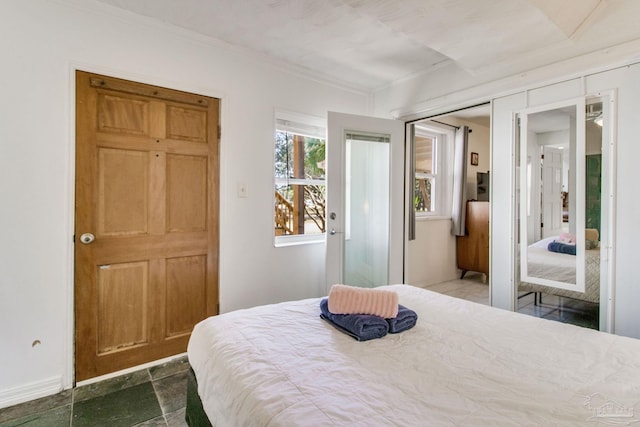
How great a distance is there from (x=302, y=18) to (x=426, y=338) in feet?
6.96

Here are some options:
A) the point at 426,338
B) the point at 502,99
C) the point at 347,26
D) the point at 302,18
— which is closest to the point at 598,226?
the point at 502,99

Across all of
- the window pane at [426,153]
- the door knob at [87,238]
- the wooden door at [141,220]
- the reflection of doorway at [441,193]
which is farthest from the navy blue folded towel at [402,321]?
the window pane at [426,153]

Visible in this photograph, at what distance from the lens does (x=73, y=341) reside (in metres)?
2.05

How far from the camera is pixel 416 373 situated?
1.07 metres

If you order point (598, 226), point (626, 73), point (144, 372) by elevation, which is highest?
point (626, 73)

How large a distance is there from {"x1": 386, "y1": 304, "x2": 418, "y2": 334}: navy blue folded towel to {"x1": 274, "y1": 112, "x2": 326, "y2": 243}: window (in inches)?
70.4

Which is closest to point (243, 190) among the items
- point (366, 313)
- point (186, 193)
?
point (186, 193)

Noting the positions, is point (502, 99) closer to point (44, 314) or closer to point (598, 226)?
point (598, 226)

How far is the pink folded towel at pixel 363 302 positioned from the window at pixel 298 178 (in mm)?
1654

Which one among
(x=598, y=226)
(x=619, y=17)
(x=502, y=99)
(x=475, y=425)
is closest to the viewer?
(x=475, y=425)

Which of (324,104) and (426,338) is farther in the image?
(324,104)

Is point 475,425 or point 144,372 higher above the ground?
point 475,425

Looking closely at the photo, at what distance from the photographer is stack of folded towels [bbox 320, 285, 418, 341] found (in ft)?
4.46

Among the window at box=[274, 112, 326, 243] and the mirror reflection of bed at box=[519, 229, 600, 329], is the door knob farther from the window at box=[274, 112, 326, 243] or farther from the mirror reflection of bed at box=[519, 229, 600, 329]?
the mirror reflection of bed at box=[519, 229, 600, 329]
